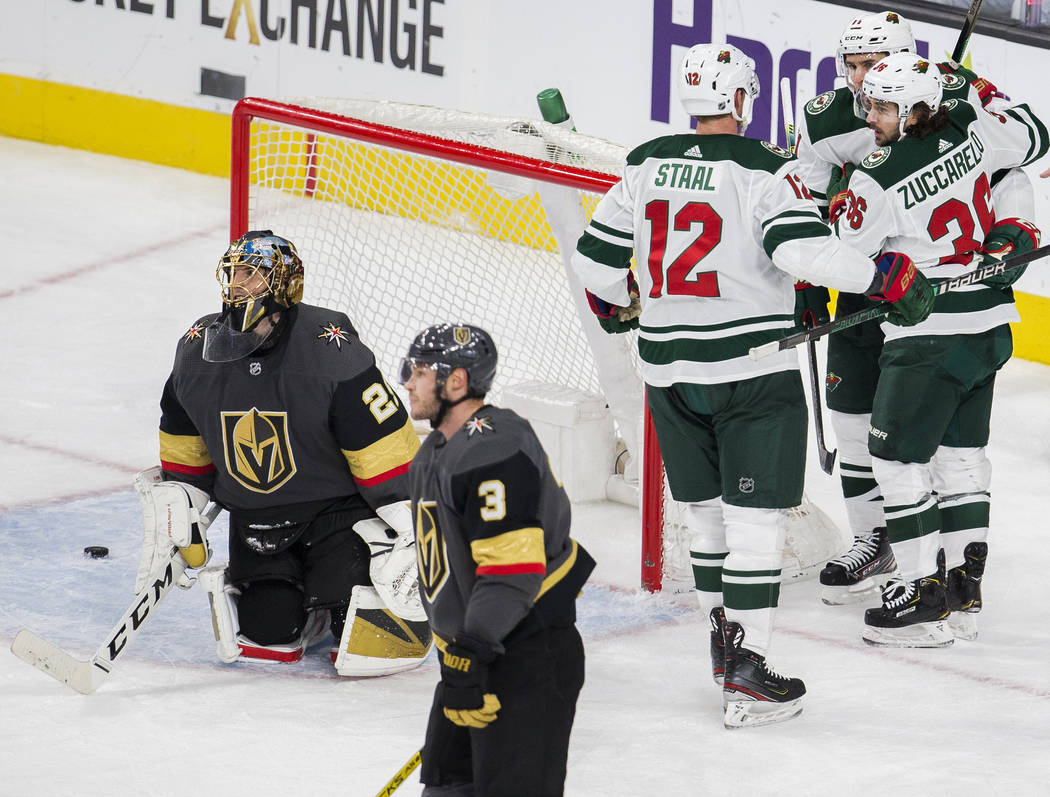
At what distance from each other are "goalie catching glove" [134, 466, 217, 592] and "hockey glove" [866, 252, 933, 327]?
1.50 meters

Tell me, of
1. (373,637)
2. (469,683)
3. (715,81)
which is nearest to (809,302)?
(715,81)

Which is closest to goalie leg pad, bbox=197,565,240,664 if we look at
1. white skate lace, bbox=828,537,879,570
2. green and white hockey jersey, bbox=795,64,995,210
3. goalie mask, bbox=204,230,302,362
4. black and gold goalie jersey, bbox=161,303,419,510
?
black and gold goalie jersey, bbox=161,303,419,510

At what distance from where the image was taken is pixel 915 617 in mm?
4051

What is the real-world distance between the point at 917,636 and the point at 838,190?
3.43ft

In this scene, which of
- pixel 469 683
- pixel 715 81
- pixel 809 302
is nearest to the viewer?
pixel 469 683

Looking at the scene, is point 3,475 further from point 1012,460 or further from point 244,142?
point 1012,460

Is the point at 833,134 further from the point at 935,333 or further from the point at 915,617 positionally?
Answer: the point at 915,617

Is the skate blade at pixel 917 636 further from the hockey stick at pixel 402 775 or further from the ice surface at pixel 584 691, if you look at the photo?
the hockey stick at pixel 402 775

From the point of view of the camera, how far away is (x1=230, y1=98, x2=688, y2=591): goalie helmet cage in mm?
4766

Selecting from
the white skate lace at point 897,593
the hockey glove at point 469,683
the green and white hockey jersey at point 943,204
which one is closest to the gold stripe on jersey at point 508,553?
the hockey glove at point 469,683

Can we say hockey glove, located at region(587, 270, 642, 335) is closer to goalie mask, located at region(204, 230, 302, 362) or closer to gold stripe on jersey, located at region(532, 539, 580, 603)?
goalie mask, located at region(204, 230, 302, 362)

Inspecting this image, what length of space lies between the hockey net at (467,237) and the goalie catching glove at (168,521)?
43.3 inches

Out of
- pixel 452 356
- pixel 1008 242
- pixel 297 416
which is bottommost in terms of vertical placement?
pixel 297 416

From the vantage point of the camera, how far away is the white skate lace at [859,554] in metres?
4.40
